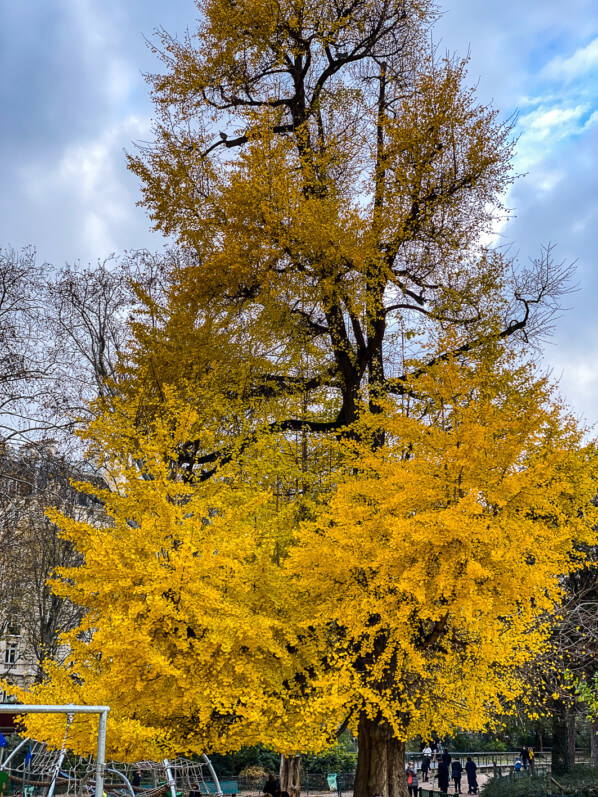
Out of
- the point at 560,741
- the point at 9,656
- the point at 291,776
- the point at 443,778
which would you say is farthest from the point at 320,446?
the point at 9,656

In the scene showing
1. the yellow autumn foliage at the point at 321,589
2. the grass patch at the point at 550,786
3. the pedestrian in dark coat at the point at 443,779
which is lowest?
the pedestrian in dark coat at the point at 443,779

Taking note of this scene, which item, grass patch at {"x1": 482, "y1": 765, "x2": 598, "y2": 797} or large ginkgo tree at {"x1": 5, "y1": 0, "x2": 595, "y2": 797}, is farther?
grass patch at {"x1": 482, "y1": 765, "x2": 598, "y2": 797}

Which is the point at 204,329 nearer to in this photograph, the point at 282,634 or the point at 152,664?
the point at 282,634

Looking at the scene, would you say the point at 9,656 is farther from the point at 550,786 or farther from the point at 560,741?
the point at 550,786

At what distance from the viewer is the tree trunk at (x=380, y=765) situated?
13742 millimetres

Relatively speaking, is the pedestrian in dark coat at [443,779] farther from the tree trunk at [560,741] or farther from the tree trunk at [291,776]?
the tree trunk at [291,776]

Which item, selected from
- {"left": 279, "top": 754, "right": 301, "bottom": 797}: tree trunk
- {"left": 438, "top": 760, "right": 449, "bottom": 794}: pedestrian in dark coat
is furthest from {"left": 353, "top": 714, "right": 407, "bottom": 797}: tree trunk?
{"left": 438, "top": 760, "right": 449, "bottom": 794}: pedestrian in dark coat

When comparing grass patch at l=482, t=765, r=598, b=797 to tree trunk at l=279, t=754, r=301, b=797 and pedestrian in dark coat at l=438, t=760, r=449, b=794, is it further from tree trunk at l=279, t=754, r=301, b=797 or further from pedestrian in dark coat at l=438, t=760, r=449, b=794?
tree trunk at l=279, t=754, r=301, b=797

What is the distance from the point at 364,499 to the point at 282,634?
280 centimetres

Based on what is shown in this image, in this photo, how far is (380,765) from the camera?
45.5 feet

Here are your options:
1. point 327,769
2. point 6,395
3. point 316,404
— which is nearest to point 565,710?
point 327,769

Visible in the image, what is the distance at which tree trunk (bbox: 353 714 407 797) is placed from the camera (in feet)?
45.1

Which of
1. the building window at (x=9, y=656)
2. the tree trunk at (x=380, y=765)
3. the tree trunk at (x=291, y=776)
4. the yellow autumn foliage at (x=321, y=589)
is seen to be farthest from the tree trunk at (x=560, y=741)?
the building window at (x=9, y=656)

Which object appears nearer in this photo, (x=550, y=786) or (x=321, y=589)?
(x=321, y=589)
